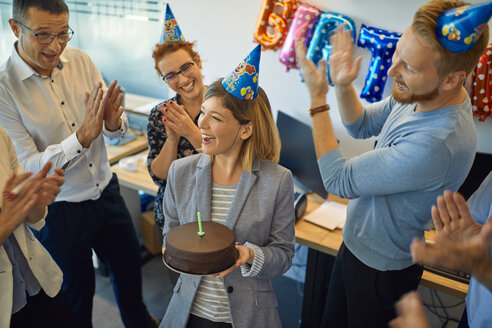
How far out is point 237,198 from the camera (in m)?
1.36

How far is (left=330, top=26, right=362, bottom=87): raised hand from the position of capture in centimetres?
142

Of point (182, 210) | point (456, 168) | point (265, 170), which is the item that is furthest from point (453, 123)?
point (182, 210)

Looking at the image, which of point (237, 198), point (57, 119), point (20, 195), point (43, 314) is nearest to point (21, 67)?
point (57, 119)

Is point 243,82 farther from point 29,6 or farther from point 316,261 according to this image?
point 316,261

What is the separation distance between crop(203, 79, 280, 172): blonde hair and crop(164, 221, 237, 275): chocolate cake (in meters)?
0.32

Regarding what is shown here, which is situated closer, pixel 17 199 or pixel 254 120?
pixel 17 199

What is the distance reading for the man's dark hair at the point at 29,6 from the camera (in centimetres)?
162

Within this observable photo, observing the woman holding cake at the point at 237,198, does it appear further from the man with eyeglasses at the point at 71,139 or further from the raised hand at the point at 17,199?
the man with eyeglasses at the point at 71,139

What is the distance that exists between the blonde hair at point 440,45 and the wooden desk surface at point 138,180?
1.81 meters

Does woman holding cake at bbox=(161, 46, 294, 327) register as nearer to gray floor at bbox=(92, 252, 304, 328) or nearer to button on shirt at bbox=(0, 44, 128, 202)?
button on shirt at bbox=(0, 44, 128, 202)

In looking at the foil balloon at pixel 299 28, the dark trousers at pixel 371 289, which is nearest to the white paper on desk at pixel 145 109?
the foil balloon at pixel 299 28

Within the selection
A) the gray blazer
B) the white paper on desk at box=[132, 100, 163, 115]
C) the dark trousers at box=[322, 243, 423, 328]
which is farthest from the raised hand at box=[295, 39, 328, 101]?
the white paper on desk at box=[132, 100, 163, 115]

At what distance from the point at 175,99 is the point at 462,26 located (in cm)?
123

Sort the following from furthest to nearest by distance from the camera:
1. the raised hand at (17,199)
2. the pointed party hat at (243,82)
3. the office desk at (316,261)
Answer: the office desk at (316,261), the pointed party hat at (243,82), the raised hand at (17,199)
